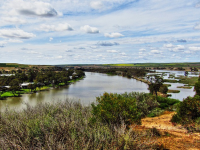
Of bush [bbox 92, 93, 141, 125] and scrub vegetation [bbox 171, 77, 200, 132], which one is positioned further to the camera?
scrub vegetation [bbox 171, 77, 200, 132]

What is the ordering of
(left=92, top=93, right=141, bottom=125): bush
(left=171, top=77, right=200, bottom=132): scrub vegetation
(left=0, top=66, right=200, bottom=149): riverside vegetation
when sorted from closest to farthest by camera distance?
1. (left=0, top=66, right=200, bottom=149): riverside vegetation
2. (left=92, top=93, right=141, bottom=125): bush
3. (left=171, top=77, right=200, bottom=132): scrub vegetation

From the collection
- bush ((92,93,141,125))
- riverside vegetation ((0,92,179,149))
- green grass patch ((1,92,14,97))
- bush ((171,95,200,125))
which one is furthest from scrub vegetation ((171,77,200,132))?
green grass patch ((1,92,14,97))

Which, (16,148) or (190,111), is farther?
(190,111)

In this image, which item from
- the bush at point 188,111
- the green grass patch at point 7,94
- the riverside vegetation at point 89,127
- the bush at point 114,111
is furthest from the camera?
the green grass patch at point 7,94

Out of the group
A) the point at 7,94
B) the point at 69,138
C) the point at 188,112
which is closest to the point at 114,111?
the point at 69,138

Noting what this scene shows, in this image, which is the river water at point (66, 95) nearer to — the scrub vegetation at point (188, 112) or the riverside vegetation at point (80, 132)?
the riverside vegetation at point (80, 132)

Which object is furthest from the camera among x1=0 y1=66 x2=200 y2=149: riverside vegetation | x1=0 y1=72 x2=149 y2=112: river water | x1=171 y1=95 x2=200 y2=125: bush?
x1=0 y1=72 x2=149 y2=112: river water

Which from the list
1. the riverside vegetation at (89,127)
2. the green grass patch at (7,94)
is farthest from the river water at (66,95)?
the riverside vegetation at (89,127)

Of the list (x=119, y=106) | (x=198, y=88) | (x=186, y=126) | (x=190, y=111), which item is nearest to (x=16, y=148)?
(x=119, y=106)

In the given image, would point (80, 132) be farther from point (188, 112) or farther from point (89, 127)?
point (188, 112)

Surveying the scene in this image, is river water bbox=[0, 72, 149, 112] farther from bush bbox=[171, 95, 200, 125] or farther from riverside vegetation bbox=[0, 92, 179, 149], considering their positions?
bush bbox=[171, 95, 200, 125]

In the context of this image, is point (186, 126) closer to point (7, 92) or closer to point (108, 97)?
point (108, 97)
